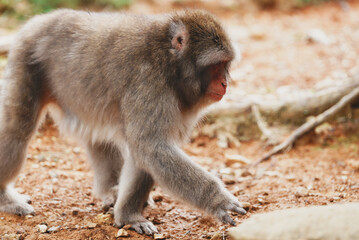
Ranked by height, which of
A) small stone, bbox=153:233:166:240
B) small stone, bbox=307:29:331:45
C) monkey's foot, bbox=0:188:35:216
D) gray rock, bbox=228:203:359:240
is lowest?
monkey's foot, bbox=0:188:35:216

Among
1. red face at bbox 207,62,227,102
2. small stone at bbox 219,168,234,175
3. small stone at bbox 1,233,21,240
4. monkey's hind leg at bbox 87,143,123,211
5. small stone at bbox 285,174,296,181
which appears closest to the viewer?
small stone at bbox 1,233,21,240

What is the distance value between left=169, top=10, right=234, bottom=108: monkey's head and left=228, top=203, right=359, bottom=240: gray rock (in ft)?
5.25

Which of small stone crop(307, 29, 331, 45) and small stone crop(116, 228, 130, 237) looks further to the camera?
small stone crop(307, 29, 331, 45)

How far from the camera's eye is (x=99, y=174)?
4922mm

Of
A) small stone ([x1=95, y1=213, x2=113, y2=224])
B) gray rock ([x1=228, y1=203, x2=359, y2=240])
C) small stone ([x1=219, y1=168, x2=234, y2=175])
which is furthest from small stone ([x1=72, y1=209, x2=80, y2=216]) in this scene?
gray rock ([x1=228, y1=203, x2=359, y2=240])

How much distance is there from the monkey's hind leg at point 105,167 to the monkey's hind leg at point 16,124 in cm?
72

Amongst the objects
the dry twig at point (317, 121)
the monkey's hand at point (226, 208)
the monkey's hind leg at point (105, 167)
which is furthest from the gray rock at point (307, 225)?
the dry twig at point (317, 121)

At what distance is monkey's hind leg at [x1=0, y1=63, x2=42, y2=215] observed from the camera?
4410 millimetres

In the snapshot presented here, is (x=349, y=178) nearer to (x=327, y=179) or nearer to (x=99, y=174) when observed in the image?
(x=327, y=179)

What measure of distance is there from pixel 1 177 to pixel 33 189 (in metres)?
0.62

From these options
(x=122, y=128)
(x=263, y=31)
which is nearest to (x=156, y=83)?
(x=122, y=128)

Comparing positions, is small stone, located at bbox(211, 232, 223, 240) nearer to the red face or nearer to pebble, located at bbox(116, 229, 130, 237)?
pebble, located at bbox(116, 229, 130, 237)

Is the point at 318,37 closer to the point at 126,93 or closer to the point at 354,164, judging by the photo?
the point at 354,164

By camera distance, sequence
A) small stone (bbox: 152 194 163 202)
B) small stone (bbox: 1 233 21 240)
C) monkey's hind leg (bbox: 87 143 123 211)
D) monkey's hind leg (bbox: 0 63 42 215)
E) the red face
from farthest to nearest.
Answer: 1. small stone (bbox: 152 194 163 202)
2. monkey's hind leg (bbox: 87 143 123 211)
3. monkey's hind leg (bbox: 0 63 42 215)
4. the red face
5. small stone (bbox: 1 233 21 240)
